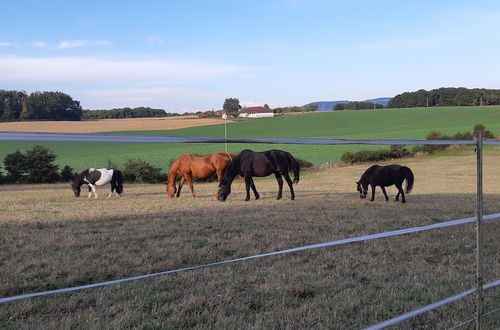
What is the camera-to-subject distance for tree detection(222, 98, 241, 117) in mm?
90625

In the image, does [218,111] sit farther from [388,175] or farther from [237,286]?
[237,286]

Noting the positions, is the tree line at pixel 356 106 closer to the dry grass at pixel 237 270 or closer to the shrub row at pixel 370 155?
the shrub row at pixel 370 155

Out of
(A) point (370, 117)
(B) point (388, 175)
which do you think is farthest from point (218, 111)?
(B) point (388, 175)

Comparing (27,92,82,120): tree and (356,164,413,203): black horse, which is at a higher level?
(27,92,82,120): tree

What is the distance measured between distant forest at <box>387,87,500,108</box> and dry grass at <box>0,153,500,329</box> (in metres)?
89.1

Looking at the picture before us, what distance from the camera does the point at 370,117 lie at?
78.7 meters

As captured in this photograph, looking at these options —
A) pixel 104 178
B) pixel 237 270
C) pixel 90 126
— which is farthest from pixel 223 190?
pixel 90 126

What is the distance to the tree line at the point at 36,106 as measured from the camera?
5697cm

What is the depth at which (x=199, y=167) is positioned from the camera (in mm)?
17203

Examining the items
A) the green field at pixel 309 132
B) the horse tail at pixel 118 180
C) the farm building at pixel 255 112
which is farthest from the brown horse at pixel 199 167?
the farm building at pixel 255 112

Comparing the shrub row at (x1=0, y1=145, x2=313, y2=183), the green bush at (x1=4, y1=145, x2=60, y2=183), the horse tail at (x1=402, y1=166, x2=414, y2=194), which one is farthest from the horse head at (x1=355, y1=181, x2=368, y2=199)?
the green bush at (x1=4, y1=145, x2=60, y2=183)

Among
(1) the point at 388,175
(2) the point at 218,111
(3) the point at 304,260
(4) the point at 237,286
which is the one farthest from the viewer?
Answer: (2) the point at 218,111

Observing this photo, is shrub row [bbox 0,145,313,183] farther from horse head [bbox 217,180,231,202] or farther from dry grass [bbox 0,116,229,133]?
horse head [bbox 217,180,231,202]

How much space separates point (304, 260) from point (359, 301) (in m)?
1.81
